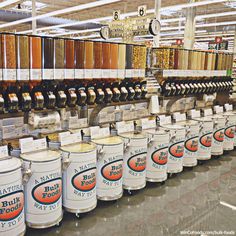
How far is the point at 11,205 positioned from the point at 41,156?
50cm

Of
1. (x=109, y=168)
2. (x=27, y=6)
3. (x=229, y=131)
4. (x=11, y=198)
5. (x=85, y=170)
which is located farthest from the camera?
(x=27, y=6)

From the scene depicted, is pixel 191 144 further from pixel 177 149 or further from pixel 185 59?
pixel 185 59

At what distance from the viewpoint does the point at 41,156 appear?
2.67 m

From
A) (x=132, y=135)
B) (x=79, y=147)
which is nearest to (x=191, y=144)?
(x=132, y=135)

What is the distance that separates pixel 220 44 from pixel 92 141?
8.07 meters

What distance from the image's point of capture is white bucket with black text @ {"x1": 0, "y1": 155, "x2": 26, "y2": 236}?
7.62 ft

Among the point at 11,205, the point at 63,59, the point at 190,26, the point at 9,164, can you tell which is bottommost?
the point at 11,205

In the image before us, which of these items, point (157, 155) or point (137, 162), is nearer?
point (137, 162)

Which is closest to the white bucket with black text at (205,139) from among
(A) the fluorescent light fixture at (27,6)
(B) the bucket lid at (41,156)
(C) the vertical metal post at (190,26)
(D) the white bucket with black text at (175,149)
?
(D) the white bucket with black text at (175,149)

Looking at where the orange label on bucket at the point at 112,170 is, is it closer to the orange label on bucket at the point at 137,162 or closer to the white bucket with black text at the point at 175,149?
the orange label on bucket at the point at 137,162

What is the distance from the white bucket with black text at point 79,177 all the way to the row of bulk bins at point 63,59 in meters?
0.75

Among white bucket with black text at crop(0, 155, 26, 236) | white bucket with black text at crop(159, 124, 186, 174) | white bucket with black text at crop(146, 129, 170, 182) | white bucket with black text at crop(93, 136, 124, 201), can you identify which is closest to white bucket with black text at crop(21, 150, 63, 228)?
white bucket with black text at crop(0, 155, 26, 236)

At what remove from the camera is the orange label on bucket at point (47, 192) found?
2.58 metres

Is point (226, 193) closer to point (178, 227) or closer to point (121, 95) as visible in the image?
point (178, 227)
